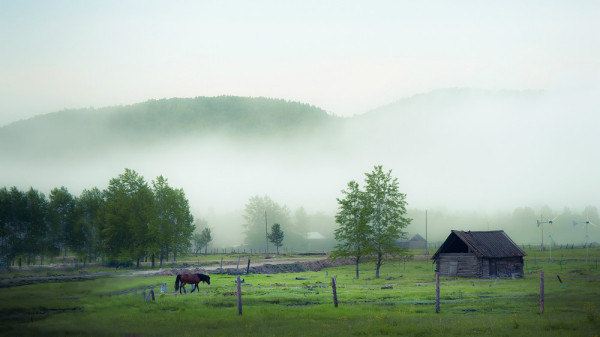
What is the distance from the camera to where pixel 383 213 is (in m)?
97.3

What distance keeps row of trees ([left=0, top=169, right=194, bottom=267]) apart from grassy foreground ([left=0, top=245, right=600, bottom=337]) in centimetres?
4702

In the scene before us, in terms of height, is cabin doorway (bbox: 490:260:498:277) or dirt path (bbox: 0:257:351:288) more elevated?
cabin doorway (bbox: 490:260:498:277)

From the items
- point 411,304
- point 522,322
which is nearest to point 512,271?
point 411,304

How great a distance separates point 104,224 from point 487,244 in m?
70.0

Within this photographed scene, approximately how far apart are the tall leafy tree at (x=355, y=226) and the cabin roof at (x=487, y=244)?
38.3 feet

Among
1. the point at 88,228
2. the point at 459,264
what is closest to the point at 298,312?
the point at 459,264

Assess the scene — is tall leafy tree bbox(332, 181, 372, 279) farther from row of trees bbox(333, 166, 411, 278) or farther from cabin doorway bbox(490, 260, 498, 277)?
cabin doorway bbox(490, 260, 498, 277)

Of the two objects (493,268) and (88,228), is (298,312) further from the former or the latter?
(88,228)

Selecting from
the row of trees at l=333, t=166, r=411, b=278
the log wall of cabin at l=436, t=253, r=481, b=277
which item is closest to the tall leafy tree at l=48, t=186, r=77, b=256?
the row of trees at l=333, t=166, r=411, b=278

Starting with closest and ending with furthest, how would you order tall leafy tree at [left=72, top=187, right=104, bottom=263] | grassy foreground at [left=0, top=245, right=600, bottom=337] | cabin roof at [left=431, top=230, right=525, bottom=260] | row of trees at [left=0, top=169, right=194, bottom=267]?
grassy foreground at [left=0, top=245, right=600, bottom=337] → cabin roof at [left=431, top=230, right=525, bottom=260] → row of trees at [left=0, top=169, right=194, bottom=267] → tall leafy tree at [left=72, top=187, right=104, bottom=263]

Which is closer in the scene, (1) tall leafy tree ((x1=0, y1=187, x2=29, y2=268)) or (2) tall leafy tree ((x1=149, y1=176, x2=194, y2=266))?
(2) tall leafy tree ((x1=149, y1=176, x2=194, y2=266))

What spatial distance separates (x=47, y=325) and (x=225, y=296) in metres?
19.1

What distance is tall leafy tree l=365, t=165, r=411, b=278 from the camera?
95.2 meters

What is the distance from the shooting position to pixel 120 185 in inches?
4611
